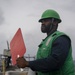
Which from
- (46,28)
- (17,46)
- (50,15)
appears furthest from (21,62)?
(50,15)

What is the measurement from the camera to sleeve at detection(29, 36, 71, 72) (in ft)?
16.7

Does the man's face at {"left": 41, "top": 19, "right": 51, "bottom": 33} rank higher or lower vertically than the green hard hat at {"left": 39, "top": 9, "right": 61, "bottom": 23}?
lower

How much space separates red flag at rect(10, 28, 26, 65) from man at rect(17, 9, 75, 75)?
0.15 metres

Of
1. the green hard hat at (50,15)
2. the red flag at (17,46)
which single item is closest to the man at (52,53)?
the green hard hat at (50,15)

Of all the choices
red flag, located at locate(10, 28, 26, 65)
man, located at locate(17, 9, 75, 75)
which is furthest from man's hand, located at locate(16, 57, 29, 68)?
red flag, located at locate(10, 28, 26, 65)

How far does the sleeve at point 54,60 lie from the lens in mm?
5078

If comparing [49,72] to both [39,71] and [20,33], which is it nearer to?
[39,71]

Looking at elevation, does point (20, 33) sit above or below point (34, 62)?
above

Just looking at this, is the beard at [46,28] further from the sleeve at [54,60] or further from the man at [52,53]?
the sleeve at [54,60]

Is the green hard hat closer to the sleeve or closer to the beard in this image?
the beard

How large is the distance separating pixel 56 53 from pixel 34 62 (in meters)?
0.32

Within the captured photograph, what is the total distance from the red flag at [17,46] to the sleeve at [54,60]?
210 mm

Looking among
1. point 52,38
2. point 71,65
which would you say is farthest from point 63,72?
point 52,38

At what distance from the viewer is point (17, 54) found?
204 inches
